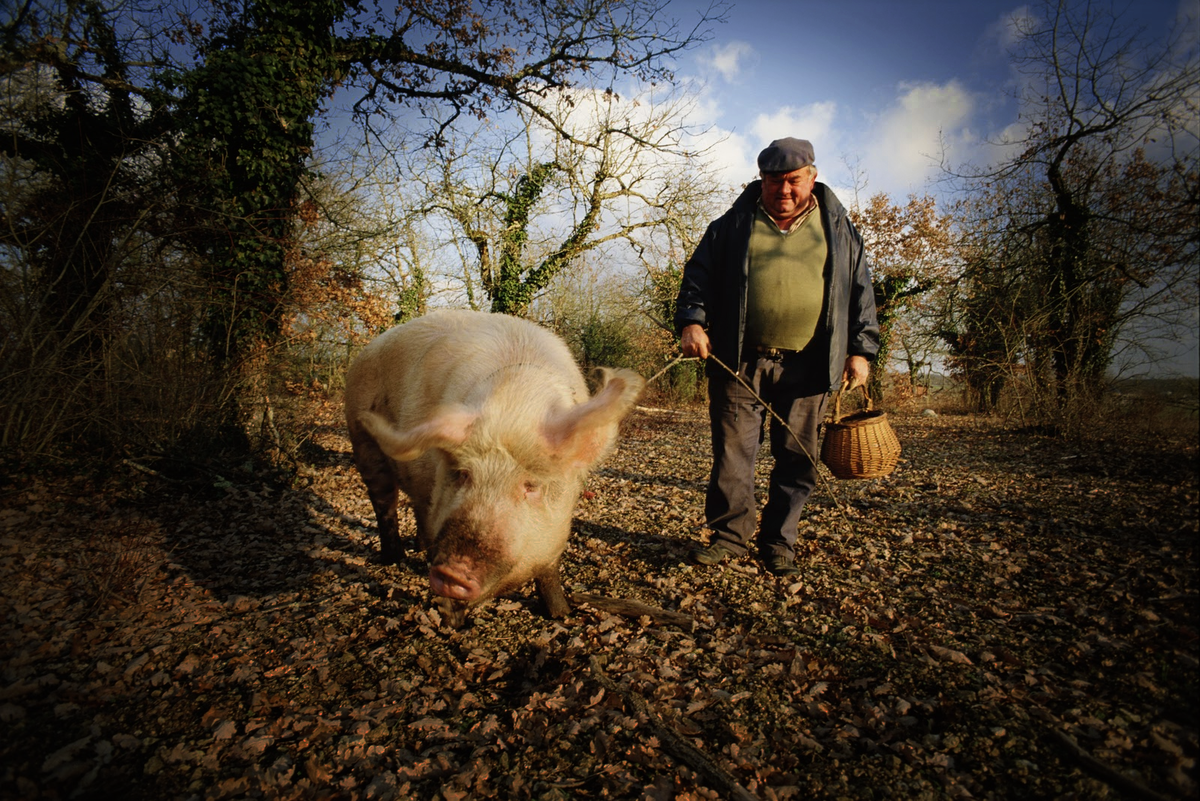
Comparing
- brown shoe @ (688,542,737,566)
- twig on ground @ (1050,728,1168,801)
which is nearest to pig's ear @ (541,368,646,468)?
brown shoe @ (688,542,737,566)

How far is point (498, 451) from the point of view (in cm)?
266

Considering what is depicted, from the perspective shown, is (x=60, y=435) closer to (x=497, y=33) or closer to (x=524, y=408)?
(x=524, y=408)

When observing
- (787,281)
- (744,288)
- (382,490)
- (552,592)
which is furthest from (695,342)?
(382,490)

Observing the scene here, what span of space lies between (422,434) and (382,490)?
6.59ft

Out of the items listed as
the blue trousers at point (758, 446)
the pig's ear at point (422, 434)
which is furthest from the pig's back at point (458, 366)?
the blue trousers at point (758, 446)

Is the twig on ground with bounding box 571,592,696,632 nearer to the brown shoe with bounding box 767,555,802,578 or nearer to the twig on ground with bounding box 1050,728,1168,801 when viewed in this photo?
the brown shoe with bounding box 767,555,802,578

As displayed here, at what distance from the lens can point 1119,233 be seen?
5262 millimetres

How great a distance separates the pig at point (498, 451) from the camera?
2514 millimetres

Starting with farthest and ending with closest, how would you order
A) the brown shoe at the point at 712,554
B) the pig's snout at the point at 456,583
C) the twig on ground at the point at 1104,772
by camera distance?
1. the brown shoe at the point at 712,554
2. the pig's snout at the point at 456,583
3. the twig on ground at the point at 1104,772

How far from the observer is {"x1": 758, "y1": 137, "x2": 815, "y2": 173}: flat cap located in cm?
332

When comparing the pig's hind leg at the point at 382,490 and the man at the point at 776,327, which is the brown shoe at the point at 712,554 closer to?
the man at the point at 776,327

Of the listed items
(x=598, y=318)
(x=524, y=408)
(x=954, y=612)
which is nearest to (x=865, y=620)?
(x=954, y=612)

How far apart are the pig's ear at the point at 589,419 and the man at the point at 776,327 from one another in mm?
963

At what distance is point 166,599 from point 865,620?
4230 mm
